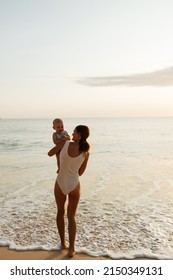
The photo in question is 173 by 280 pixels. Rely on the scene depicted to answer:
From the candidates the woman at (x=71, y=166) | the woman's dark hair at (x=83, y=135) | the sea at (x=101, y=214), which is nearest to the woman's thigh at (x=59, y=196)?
the woman at (x=71, y=166)

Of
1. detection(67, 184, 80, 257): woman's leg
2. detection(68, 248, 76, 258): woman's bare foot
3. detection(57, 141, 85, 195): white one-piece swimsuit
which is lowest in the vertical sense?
detection(68, 248, 76, 258): woman's bare foot

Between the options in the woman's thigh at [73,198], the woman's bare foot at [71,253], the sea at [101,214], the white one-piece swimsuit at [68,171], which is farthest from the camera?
the sea at [101,214]

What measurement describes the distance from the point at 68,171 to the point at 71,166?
0.10 m

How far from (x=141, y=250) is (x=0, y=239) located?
2795 millimetres

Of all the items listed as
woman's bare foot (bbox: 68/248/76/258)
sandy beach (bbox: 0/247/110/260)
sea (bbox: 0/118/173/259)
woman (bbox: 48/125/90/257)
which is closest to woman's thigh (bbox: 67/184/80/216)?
woman (bbox: 48/125/90/257)

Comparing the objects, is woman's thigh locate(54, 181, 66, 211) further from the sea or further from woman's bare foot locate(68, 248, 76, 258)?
the sea

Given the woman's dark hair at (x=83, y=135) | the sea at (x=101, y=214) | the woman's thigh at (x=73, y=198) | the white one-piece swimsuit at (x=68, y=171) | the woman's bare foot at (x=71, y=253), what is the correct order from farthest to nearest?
1. the sea at (x=101, y=214)
2. the woman's bare foot at (x=71, y=253)
3. the woman's thigh at (x=73, y=198)
4. the white one-piece swimsuit at (x=68, y=171)
5. the woman's dark hair at (x=83, y=135)

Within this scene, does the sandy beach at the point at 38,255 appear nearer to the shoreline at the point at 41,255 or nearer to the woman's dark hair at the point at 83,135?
the shoreline at the point at 41,255

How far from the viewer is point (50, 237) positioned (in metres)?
6.21

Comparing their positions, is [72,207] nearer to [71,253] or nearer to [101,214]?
[71,253]

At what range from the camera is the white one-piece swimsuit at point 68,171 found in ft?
15.9

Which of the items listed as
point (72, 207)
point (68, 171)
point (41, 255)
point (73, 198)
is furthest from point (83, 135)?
point (41, 255)

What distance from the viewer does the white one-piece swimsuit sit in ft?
15.9
